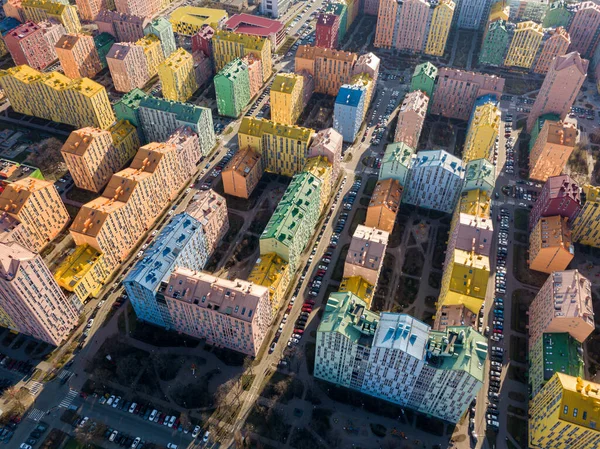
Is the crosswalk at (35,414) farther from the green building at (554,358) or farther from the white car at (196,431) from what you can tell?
the green building at (554,358)

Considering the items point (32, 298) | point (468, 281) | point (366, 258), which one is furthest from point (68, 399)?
point (468, 281)

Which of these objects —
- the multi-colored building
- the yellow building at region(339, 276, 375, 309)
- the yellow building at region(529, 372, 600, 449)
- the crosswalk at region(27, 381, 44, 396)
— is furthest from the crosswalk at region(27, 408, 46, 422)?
the yellow building at region(529, 372, 600, 449)

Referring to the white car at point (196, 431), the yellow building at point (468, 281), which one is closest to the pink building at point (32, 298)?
the white car at point (196, 431)

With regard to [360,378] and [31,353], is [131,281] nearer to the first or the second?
[31,353]

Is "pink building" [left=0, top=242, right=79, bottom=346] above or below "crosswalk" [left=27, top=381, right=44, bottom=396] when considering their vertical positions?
above

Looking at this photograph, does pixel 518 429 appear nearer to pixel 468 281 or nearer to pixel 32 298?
pixel 468 281

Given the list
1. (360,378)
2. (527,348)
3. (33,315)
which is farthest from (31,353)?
(527,348)

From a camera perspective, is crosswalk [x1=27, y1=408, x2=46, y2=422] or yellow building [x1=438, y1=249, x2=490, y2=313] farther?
yellow building [x1=438, y1=249, x2=490, y2=313]

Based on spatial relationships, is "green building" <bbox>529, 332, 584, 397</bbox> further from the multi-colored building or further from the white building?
the multi-colored building
